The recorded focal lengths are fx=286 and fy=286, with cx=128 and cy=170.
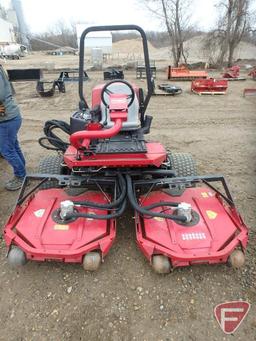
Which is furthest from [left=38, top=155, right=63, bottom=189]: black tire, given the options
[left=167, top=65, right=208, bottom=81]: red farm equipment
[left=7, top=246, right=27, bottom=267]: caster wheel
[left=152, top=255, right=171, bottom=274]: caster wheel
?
[left=167, top=65, right=208, bottom=81]: red farm equipment

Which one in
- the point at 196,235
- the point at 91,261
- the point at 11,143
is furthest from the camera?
the point at 11,143

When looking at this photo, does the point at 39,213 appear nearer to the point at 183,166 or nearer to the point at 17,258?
the point at 17,258

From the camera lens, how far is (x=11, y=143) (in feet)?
11.1

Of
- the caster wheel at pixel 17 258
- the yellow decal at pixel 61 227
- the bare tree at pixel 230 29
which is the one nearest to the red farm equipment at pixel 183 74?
the bare tree at pixel 230 29

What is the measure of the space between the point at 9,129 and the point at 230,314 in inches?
112

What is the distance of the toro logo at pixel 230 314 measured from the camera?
6.15 ft

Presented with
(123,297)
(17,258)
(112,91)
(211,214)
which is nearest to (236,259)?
(211,214)

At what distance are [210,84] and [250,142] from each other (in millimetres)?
4865

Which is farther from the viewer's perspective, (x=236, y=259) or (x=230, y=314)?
(x=236, y=259)

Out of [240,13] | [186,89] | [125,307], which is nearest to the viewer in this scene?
[125,307]

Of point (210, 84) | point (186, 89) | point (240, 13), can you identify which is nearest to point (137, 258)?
point (210, 84)

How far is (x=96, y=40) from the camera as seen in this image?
28062mm

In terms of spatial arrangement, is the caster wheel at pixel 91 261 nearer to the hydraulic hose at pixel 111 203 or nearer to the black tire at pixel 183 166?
the hydraulic hose at pixel 111 203

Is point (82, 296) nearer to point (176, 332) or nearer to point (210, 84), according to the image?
point (176, 332)
